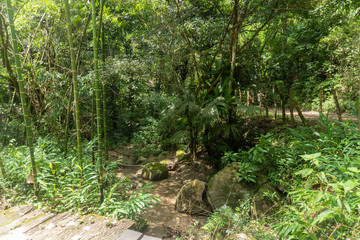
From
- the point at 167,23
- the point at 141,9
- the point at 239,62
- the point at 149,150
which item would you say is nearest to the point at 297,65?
the point at 239,62

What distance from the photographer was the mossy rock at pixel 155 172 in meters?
4.90

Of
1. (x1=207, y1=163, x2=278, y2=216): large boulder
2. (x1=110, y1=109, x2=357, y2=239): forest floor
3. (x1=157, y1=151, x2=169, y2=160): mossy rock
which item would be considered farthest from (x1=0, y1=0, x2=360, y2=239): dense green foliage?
(x1=157, y1=151, x2=169, y2=160): mossy rock

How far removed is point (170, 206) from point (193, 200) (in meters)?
0.52

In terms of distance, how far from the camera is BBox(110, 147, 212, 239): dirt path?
3059 millimetres

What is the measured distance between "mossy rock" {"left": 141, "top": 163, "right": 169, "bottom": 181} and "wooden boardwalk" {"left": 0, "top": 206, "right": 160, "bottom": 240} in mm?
2699

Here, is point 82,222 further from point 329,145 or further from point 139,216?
point 329,145

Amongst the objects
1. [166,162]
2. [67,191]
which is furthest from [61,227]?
[166,162]

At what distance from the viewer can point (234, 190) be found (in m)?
3.44

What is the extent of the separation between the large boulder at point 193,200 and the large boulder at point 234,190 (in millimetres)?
134

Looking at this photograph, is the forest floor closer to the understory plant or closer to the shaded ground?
the understory plant

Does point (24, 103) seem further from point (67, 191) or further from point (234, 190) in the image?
point (234, 190)

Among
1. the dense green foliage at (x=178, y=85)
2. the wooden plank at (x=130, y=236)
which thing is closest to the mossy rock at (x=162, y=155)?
the dense green foliage at (x=178, y=85)

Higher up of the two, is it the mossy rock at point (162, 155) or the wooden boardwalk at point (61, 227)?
the wooden boardwalk at point (61, 227)

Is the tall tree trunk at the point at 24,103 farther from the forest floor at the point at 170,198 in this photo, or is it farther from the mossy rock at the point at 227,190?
the mossy rock at the point at 227,190
